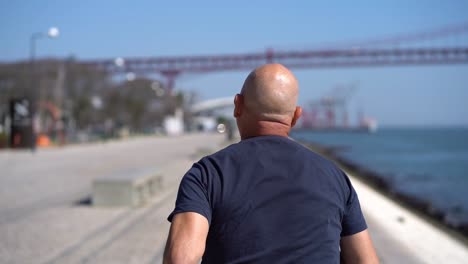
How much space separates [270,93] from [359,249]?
0.64 meters

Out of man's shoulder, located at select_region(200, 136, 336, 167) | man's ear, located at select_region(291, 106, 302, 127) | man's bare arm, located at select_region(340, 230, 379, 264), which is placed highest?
man's ear, located at select_region(291, 106, 302, 127)

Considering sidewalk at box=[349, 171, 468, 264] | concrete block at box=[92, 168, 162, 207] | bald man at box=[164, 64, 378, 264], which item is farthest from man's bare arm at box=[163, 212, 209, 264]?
concrete block at box=[92, 168, 162, 207]

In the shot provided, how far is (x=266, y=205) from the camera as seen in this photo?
186 centimetres

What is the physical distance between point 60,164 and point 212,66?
7957cm

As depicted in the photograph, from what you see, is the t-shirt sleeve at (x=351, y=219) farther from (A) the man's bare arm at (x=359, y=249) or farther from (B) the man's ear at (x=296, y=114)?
(B) the man's ear at (x=296, y=114)

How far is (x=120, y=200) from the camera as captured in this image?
33.1ft

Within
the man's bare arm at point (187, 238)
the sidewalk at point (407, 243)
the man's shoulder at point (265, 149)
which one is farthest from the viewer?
the sidewalk at point (407, 243)

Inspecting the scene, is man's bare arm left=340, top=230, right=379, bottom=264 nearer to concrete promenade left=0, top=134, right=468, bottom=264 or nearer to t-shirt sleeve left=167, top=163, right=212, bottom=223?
t-shirt sleeve left=167, top=163, right=212, bottom=223

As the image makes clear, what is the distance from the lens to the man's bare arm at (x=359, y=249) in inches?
80.0

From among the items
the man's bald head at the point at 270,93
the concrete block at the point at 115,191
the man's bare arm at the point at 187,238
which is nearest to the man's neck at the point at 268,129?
the man's bald head at the point at 270,93

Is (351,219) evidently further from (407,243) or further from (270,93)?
(407,243)

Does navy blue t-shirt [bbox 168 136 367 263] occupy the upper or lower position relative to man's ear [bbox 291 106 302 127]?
lower

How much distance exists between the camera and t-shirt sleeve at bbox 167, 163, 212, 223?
5.92ft

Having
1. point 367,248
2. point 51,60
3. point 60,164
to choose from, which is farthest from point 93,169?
point 51,60
